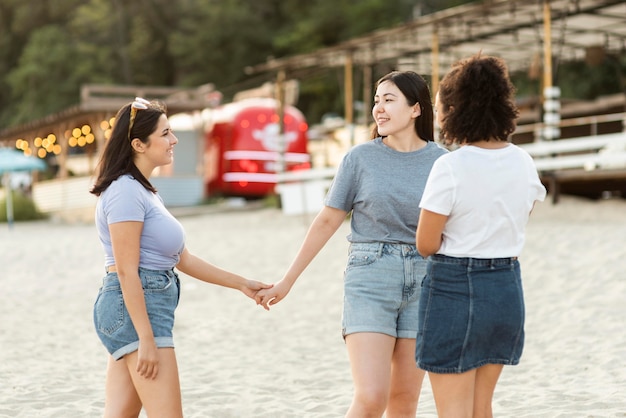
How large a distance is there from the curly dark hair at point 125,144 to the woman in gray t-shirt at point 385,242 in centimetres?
72

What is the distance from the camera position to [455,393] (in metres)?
2.77

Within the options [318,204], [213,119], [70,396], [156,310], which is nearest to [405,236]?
[156,310]

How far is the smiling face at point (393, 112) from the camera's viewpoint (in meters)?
3.44

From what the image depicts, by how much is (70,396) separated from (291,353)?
6.96 feet

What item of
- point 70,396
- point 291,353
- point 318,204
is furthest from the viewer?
point 318,204

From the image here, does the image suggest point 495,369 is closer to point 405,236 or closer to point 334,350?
point 405,236

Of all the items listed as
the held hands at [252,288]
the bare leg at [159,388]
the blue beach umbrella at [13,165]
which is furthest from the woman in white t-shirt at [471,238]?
the blue beach umbrella at [13,165]

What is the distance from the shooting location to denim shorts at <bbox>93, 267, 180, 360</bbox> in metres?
3.11

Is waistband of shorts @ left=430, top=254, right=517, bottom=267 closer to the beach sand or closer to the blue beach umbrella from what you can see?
the beach sand

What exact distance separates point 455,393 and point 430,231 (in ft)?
1.66

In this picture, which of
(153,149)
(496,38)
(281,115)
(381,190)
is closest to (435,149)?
(381,190)

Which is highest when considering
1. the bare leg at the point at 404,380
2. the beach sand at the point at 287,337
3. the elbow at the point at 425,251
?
the elbow at the point at 425,251

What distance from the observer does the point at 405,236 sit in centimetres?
336

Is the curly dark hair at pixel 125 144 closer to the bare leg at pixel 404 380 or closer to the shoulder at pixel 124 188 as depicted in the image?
the shoulder at pixel 124 188
